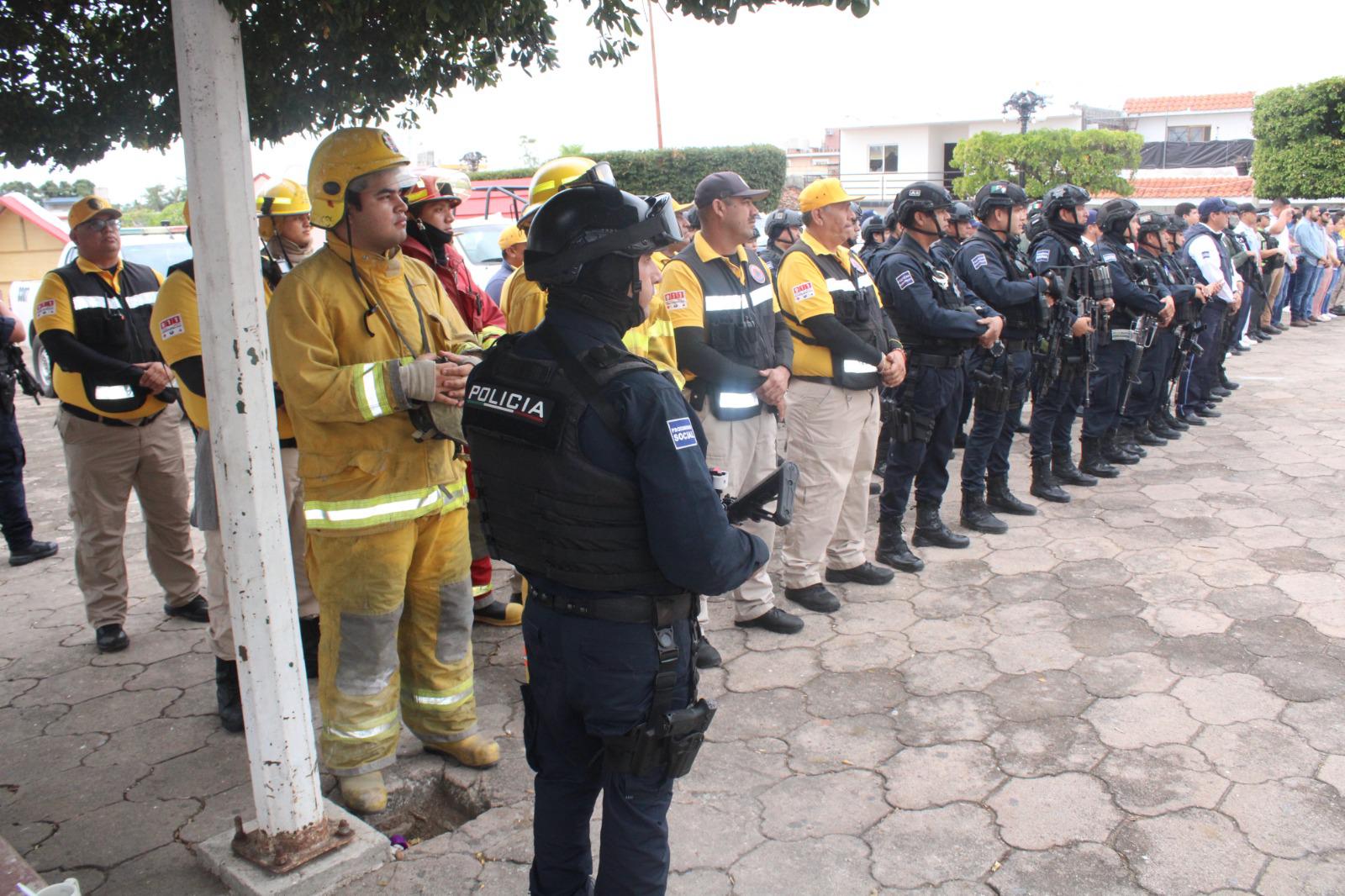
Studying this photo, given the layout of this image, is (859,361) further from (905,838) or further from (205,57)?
(205,57)

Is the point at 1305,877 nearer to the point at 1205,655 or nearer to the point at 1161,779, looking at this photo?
the point at 1161,779

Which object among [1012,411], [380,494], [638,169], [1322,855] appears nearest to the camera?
[1322,855]

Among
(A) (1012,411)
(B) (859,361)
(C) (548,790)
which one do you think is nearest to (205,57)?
(C) (548,790)

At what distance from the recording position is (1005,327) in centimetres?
643

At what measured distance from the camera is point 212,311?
106 inches

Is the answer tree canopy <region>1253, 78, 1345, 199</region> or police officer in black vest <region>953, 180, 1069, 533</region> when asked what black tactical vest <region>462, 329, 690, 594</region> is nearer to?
police officer in black vest <region>953, 180, 1069, 533</region>

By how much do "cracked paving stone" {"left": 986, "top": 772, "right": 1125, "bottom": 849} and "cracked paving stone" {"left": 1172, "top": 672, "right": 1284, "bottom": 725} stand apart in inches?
31.2

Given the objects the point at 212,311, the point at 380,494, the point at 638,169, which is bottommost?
the point at 380,494

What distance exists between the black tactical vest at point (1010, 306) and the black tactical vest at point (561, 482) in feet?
15.2

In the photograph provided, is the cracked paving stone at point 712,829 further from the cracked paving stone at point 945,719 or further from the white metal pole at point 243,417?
the white metal pole at point 243,417

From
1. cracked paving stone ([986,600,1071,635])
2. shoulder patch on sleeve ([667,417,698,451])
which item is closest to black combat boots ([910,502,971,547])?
cracked paving stone ([986,600,1071,635])

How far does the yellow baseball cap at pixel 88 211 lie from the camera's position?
15.4ft

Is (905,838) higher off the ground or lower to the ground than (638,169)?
lower

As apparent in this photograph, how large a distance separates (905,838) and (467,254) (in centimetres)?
979
